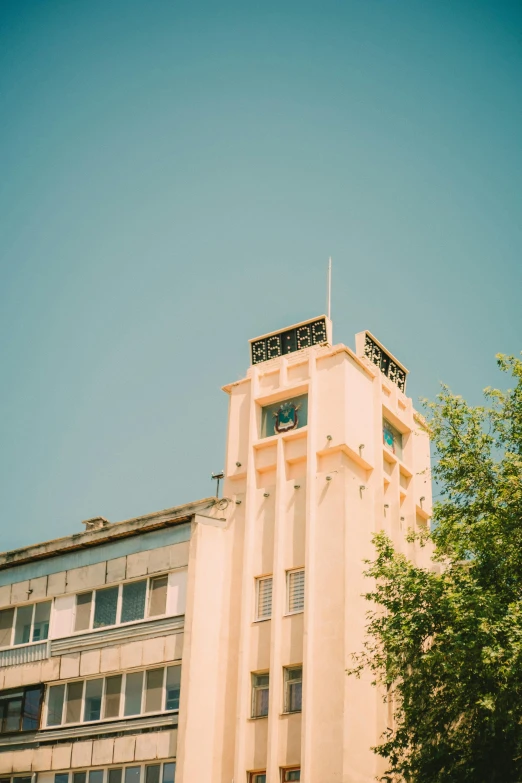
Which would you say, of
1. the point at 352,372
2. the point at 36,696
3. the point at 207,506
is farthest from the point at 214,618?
the point at 352,372

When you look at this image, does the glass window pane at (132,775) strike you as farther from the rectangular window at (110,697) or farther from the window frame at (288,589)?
the window frame at (288,589)

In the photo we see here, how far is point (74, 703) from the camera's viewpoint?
31.9m

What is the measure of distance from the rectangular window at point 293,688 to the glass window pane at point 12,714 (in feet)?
33.0

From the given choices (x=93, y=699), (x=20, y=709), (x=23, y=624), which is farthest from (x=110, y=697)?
(x=23, y=624)

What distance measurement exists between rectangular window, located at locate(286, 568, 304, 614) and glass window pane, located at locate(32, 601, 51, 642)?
30.5 feet

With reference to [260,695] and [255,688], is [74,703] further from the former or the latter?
[260,695]

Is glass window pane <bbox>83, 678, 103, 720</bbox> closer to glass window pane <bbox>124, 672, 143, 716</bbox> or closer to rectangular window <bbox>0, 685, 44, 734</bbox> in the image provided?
glass window pane <bbox>124, 672, 143, 716</bbox>

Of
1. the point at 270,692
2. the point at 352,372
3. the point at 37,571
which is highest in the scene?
the point at 352,372

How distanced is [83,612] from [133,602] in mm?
2259

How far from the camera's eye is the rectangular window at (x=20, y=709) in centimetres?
3256

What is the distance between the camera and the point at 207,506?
1267 inches

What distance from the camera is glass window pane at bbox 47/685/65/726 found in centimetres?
3203

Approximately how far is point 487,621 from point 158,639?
12177mm

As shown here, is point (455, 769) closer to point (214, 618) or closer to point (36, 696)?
point (214, 618)
